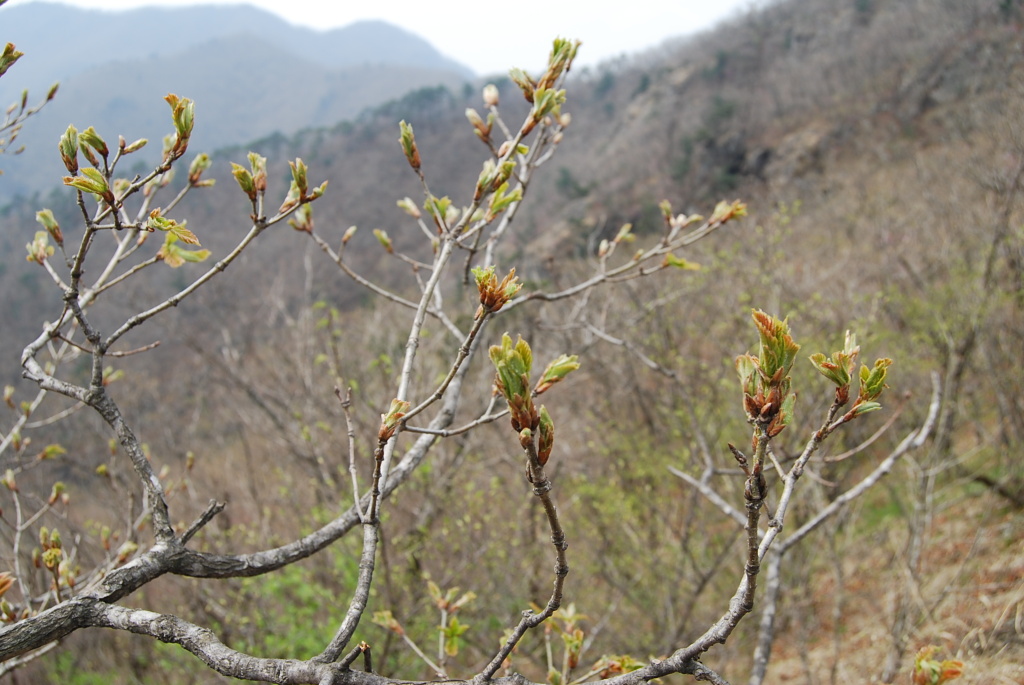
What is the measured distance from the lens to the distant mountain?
8962 centimetres

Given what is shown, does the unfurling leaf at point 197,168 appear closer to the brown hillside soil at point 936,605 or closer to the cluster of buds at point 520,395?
the cluster of buds at point 520,395

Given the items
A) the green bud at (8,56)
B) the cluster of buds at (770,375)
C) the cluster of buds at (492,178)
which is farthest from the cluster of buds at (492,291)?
the green bud at (8,56)

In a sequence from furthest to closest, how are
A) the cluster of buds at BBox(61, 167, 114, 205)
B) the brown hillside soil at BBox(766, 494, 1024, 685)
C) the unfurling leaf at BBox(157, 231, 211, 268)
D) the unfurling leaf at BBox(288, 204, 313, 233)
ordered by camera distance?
the brown hillside soil at BBox(766, 494, 1024, 685)
the unfurling leaf at BBox(288, 204, 313, 233)
the unfurling leaf at BBox(157, 231, 211, 268)
the cluster of buds at BBox(61, 167, 114, 205)

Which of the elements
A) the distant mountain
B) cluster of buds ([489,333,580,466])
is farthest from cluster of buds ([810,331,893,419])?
the distant mountain

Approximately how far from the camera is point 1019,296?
21.5ft

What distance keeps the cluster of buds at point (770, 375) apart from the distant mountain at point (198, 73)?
262ft

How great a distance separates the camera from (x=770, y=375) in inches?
35.6

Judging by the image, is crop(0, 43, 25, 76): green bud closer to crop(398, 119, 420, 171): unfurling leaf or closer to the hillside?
crop(398, 119, 420, 171): unfurling leaf

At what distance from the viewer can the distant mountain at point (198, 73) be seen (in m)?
89.6

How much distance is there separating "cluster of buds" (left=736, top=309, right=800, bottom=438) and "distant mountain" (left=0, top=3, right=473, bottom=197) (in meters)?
80.0

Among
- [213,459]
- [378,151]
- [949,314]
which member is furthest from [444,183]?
[949,314]

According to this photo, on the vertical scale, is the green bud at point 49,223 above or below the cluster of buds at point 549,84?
below

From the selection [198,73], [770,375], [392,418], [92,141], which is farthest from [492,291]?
[198,73]

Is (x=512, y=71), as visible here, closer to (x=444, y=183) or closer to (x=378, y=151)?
(x=444, y=183)
